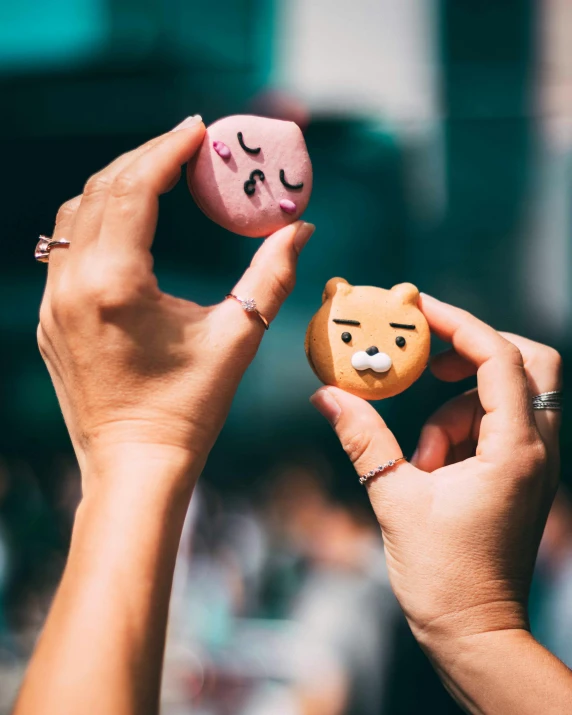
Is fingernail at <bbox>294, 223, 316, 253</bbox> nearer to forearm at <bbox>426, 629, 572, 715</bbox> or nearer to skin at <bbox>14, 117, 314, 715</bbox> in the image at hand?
skin at <bbox>14, 117, 314, 715</bbox>

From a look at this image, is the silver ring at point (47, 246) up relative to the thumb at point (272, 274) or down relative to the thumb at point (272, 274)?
up

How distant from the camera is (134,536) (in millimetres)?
917

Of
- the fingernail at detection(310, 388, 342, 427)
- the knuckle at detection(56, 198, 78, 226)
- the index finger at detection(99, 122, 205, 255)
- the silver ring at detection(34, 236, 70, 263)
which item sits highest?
the index finger at detection(99, 122, 205, 255)

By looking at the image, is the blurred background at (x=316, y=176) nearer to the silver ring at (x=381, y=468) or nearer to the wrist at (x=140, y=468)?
the silver ring at (x=381, y=468)

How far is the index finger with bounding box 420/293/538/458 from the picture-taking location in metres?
1.16

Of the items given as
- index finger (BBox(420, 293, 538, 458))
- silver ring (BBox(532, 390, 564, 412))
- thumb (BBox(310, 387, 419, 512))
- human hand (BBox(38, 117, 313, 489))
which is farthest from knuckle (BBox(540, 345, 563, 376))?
human hand (BBox(38, 117, 313, 489))

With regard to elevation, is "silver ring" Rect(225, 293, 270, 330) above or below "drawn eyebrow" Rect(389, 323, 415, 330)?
above

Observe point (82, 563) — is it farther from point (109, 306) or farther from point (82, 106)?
point (82, 106)

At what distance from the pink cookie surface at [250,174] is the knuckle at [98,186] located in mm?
A: 278

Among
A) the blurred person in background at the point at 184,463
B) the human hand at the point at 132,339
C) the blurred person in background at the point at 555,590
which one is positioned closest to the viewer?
the blurred person in background at the point at 184,463

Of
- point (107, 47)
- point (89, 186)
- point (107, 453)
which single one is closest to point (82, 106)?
point (107, 47)

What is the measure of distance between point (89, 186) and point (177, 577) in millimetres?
2286

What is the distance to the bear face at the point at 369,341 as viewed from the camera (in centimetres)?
134

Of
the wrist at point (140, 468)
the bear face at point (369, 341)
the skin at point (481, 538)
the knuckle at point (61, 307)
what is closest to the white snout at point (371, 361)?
the bear face at point (369, 341)
